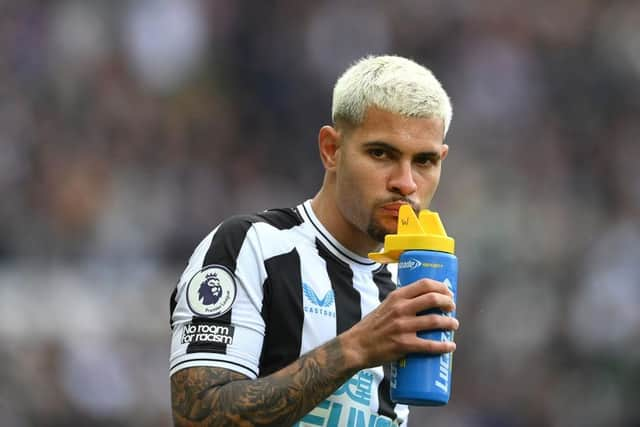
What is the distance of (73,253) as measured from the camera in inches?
448

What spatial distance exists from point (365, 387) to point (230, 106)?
10072mm

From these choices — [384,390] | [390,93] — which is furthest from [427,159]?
[384,390]

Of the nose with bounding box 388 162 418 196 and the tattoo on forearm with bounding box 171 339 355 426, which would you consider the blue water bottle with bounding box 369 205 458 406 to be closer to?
the tattoo on forearm with bounding box 171 339 355 426

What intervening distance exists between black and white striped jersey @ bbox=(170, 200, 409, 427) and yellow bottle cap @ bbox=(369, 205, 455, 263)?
0.38 meters

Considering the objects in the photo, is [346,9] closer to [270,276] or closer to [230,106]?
[230,106]

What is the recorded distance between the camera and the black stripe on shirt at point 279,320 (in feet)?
13.1

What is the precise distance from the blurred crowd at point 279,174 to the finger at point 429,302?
7.18 m

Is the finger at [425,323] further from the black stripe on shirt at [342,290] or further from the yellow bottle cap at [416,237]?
the black stripe on shirt at [342,290]

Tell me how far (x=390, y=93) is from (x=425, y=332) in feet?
3.16

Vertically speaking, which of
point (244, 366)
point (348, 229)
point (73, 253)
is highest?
point (73, 253)

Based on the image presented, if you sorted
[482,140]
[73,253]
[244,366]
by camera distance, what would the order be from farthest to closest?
[482,140], [73,253], [244,366]

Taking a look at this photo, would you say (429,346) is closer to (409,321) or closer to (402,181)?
(409,321)

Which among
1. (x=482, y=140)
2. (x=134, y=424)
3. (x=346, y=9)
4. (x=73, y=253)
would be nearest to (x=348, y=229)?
(x=134, y=424)

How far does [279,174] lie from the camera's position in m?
13.2
